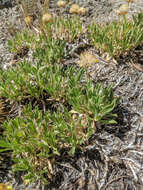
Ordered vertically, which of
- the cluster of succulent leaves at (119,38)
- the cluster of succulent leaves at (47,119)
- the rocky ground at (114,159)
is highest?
the cluster of succulent leaves at (119,38)

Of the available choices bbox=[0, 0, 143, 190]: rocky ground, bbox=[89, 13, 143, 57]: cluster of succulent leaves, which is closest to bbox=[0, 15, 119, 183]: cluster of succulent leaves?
bbox=[0, 0, 143, 190]: rocky ground

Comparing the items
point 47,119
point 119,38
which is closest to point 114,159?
point 47,119

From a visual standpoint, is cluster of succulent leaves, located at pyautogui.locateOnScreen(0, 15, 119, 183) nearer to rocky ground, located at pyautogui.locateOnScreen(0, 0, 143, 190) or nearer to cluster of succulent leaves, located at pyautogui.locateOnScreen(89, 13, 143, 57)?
rocky ground, located at pyautogui.locateOnScreen(0, 0, 143, 190)

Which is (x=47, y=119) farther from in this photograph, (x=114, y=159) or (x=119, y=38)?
(x=119, y=38)

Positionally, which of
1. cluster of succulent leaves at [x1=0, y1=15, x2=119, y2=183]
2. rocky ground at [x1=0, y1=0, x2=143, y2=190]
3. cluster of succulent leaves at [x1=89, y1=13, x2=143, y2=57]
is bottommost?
rocky ground at [x1=0, y1=0, x2=143, y2=190]

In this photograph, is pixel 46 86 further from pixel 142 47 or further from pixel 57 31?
pixel 142 47

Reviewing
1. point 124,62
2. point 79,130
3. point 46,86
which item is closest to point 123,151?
point 79,130

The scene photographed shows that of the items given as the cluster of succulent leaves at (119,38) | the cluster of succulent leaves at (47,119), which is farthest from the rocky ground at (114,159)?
the cluster of succulent leaves at (119,38)

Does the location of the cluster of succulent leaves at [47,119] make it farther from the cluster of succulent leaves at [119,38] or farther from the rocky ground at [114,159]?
the cluster of succulent leaves at [119,38]

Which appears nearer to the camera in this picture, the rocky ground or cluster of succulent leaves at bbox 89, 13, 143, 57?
the rocky ground
